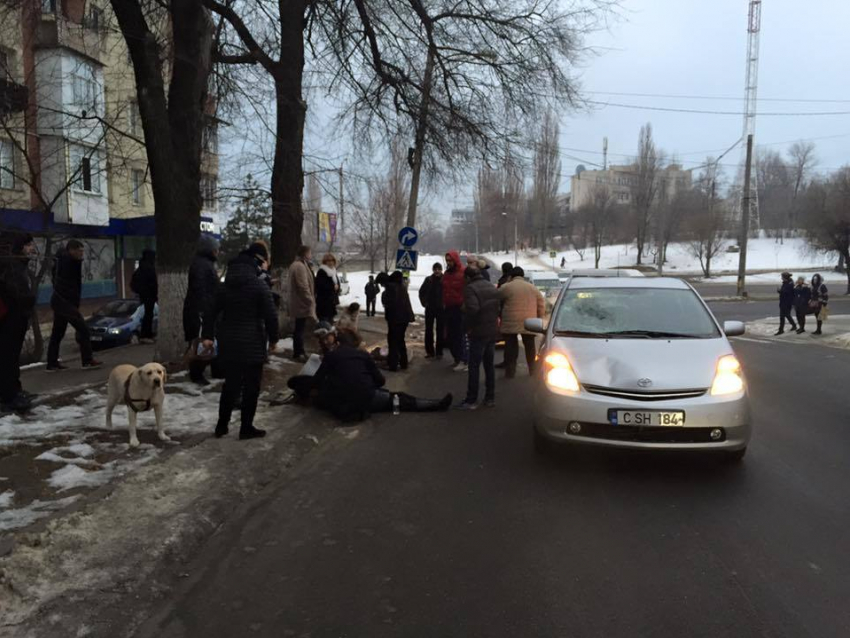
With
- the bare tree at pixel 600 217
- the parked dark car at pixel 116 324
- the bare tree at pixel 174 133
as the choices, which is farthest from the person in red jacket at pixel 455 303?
the bare tree at pixel 600 217

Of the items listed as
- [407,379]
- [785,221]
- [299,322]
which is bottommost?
[407,379]

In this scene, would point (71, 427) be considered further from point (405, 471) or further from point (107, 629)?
point (107, 629)

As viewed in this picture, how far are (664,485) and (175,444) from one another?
14.1ft

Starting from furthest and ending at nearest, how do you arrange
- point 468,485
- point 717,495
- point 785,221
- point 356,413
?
1. point 785,221
2. point 356,413
3. point 468,485
4. point 717,495

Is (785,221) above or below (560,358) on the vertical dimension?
above

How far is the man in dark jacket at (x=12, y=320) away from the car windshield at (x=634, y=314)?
5.31 meters

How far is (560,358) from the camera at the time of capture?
557 centimetres

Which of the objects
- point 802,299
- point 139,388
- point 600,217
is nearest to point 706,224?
point 600,217

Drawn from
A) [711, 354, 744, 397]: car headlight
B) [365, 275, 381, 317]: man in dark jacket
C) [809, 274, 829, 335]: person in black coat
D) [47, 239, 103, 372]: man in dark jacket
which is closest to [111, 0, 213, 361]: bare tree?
[47, 239, 103, 372]: man in dark jacket

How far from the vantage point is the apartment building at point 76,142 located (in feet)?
38.7

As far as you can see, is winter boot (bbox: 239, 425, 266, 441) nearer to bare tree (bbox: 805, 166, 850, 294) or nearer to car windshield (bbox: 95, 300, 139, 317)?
car windshield (bbox: 95, 300, 139, 317)

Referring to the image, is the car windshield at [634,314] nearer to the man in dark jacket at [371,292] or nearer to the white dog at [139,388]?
the white dog at [139,388]

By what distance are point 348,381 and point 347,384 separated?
0.04 m

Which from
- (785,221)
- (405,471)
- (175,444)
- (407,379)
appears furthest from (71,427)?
(785,221)
